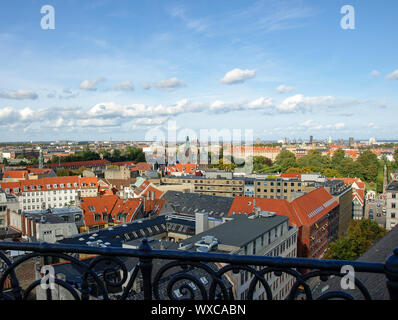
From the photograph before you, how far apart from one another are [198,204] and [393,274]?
36.0 metres

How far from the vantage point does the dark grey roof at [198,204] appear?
36.4m

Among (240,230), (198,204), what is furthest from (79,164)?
(240,230)

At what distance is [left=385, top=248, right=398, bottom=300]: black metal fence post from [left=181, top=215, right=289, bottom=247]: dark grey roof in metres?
18.2

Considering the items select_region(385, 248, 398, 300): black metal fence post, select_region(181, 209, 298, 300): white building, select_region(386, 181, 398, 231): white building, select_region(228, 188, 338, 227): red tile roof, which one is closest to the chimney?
select_region(181, 209, 298, 300): white building

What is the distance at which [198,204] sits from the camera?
3784 centimetres

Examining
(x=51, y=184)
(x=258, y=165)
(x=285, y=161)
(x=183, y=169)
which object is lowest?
(x=51, y=184)

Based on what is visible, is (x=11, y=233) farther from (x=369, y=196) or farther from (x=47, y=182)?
(x=369, y=196)

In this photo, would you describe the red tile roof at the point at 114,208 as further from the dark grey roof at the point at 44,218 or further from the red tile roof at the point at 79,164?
the red tile roof at the point at 79,164

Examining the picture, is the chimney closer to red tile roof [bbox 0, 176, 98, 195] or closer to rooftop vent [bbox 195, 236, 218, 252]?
rooftop vent [bbox 195, 236, 218, 252]

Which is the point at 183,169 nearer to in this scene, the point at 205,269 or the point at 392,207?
the point at 392,207

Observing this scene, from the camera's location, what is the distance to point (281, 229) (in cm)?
2647

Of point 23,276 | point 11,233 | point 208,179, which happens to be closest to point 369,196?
point 208,179
